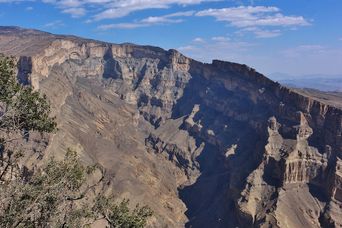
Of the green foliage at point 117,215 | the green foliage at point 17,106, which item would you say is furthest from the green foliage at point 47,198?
the green foliage at point 17,106

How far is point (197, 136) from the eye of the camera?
149875 mm

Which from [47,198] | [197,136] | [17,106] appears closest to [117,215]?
[47,198]

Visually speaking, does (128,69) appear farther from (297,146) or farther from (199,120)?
(297,146)

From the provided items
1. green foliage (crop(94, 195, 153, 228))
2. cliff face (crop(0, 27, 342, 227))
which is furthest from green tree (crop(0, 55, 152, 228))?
cliff face (crop(0, 27, 342, 227))

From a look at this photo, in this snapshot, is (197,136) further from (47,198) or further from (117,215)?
(47,198)

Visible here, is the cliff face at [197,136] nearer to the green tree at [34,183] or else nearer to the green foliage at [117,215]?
the green foliage at [117,215]

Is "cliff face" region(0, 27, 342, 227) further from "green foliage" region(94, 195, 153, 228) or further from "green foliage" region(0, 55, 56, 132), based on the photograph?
"green foliage" region(0, 55, 56, 132)

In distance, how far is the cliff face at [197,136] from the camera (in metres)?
93.4

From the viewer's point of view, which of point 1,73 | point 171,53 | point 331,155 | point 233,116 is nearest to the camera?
point 1,73

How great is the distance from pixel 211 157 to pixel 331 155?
4775 cm

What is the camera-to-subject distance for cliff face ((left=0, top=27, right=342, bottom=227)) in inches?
3676

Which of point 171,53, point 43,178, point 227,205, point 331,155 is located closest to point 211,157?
point 227,205

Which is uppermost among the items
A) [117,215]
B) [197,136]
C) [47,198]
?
[47,198]

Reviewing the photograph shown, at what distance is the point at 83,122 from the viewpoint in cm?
12644
